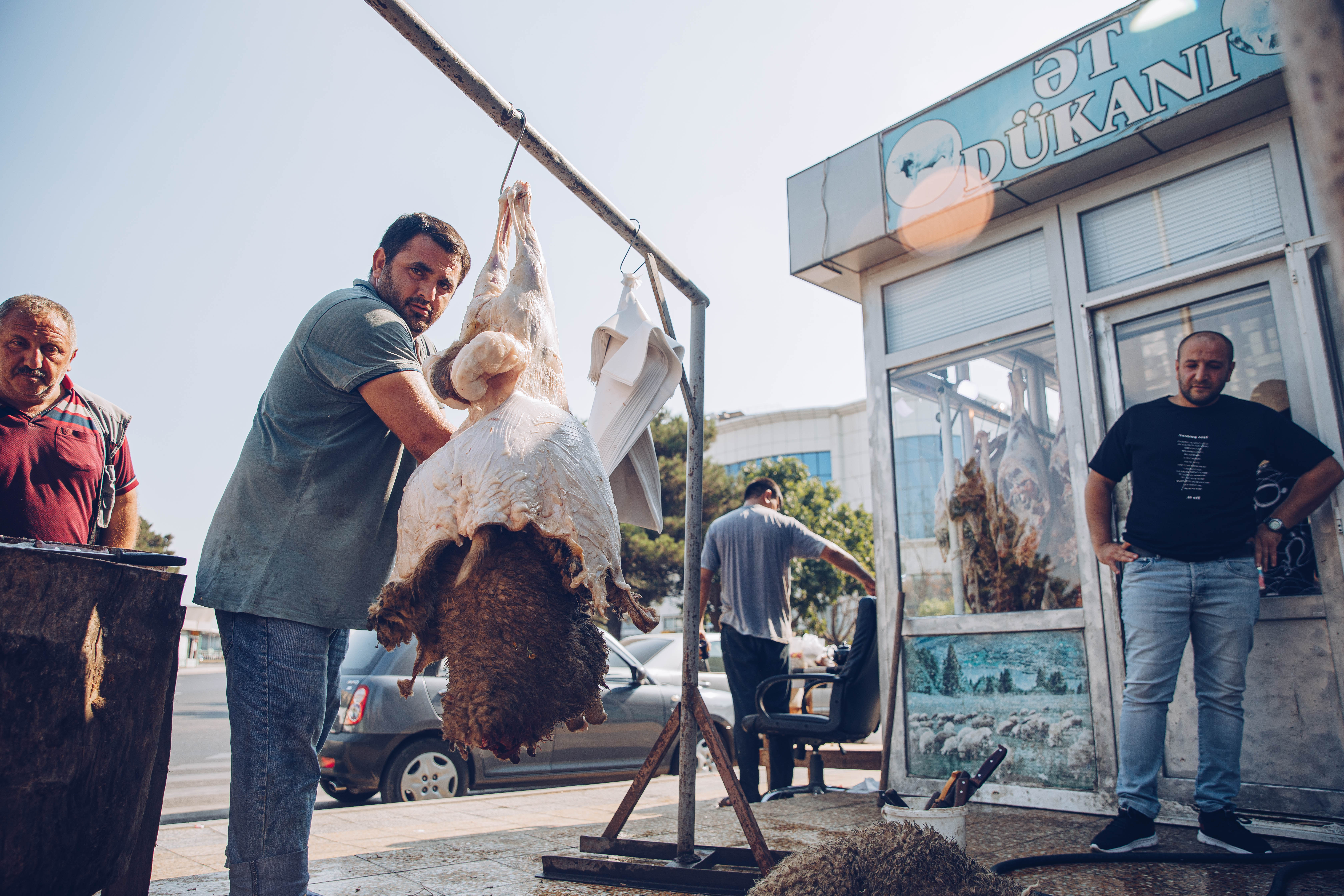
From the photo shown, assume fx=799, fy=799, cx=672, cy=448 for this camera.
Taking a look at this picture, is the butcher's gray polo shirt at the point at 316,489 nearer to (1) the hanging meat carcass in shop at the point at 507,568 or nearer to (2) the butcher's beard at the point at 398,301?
(2) the butcher's beard at the point at 398,301

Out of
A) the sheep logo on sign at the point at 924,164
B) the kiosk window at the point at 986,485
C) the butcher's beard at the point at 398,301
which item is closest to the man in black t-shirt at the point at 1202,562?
the kiosk window at the point at 986,485

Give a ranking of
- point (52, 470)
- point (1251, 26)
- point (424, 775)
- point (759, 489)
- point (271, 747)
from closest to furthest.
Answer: point (271, 747) → point (52, 470) → point (1251, 26) → point (759, 489) → point (424, 775)

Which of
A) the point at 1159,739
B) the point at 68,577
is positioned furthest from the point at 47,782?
the point at 1159,739

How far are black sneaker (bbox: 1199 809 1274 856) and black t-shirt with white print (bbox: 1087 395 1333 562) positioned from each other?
94 centimetres

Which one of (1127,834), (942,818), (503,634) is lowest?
(1127,834)

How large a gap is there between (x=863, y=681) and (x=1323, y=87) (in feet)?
16.1

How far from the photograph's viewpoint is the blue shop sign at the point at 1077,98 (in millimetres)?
3520

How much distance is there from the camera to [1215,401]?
10.8 feet

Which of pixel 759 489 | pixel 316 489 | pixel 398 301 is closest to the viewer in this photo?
pixel 316 489

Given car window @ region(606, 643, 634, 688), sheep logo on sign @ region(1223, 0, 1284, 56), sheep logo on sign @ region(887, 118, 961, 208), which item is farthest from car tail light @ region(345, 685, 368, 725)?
sheep logo on sign @ region(1223, 0, 1284, 56)

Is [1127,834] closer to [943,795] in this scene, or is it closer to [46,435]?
[943,795]

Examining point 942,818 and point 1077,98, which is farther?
point 1077,98

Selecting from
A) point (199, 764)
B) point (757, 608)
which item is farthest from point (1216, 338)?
point (199, 764)

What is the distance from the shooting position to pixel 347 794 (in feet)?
19.8
